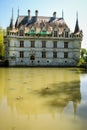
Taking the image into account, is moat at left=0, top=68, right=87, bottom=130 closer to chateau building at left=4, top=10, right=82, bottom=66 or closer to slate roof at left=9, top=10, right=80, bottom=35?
chateau building at left=4, top=10, right=82, bottom=66

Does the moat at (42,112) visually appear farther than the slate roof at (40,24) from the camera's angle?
No

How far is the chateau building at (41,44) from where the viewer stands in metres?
41.3

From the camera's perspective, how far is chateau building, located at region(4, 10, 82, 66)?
4131cm

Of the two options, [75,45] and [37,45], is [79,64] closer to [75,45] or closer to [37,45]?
[75,45]

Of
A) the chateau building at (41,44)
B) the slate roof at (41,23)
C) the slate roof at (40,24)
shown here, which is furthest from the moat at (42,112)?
the slate roof at (41,23)

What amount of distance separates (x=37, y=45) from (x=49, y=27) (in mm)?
4798

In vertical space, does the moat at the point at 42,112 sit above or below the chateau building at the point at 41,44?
below

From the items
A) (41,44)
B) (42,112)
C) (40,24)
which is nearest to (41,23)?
(40,24)

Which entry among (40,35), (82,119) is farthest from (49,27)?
(82,119)

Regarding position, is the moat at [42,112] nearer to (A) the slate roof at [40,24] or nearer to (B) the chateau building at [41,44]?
(B) the chateau building at [41,44]

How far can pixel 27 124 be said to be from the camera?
7.01m

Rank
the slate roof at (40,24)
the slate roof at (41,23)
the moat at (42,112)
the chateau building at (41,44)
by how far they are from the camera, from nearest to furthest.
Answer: the moat at (42,112) < the chateau building at (41,44) < the slate roof at (40,24) < the slate roof at (41,23)

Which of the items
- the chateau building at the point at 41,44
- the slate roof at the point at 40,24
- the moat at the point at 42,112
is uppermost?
the slate roof at the point at 40,24

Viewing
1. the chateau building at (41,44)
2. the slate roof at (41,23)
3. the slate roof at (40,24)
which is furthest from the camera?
the slate roof at (41,23)
